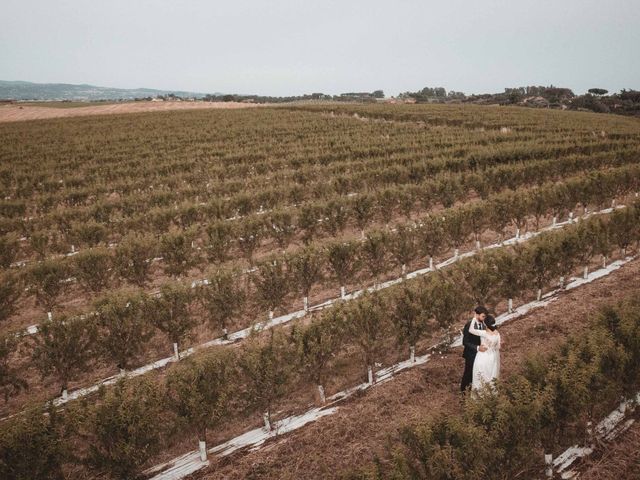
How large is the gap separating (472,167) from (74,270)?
757 inches

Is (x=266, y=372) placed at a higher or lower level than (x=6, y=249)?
lower

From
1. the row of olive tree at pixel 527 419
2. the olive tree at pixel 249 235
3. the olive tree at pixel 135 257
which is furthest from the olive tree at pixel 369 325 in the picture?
the olive tree at pixel 135 257

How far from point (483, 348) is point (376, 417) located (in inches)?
71.4

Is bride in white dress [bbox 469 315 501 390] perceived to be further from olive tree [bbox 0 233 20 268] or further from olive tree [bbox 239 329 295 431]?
olive tree [bbox 0 233 20 268]

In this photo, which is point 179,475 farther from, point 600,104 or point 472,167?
point 600,104

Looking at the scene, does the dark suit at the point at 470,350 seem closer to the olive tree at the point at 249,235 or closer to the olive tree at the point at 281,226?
the olive tree at the point at 249,235

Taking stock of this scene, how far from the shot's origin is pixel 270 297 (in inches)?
345

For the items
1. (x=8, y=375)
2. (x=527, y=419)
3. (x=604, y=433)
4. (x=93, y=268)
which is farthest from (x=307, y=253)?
(x=604, y=433)

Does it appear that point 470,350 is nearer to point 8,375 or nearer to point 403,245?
point 403,245

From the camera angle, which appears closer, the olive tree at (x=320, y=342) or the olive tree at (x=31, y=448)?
the olive tree at (x=31, y=448)

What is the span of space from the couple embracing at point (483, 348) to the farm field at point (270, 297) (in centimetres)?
77

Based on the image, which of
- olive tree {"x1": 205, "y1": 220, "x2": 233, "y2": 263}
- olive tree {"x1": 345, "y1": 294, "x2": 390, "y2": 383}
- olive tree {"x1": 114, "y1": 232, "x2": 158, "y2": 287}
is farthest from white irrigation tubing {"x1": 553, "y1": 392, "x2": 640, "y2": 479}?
olive tree {"x1": 114, "y1": 232, "x2": 158, "y2": 287}

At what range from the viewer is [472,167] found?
860 inches

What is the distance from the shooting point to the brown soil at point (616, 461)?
4684mm
